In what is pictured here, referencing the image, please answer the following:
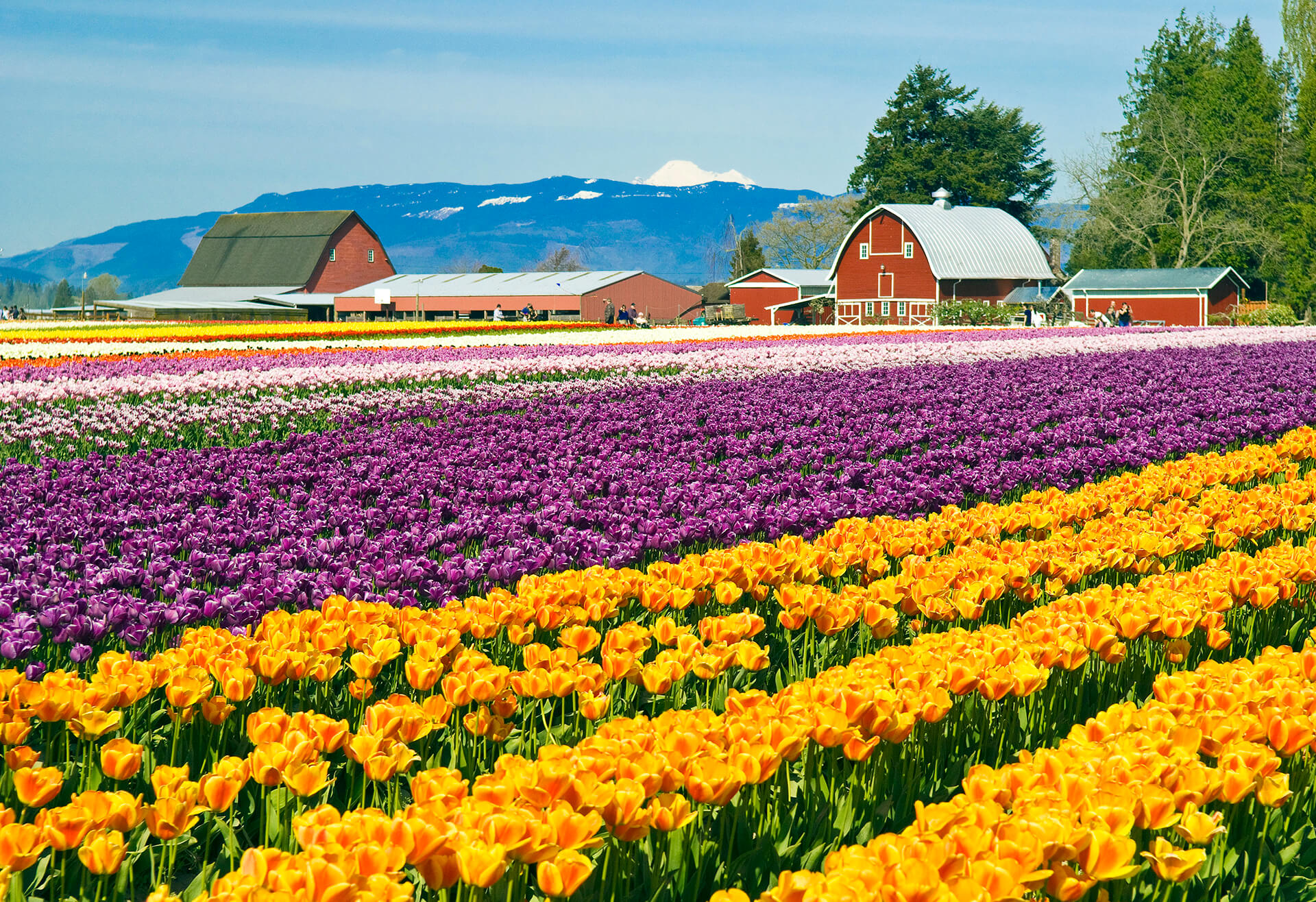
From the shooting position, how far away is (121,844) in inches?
90.9

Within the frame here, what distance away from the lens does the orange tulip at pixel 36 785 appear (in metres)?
2.54

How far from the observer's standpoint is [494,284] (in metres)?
82.5

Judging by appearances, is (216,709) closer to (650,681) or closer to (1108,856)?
(650,681)

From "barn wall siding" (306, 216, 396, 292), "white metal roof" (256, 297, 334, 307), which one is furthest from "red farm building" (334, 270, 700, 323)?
"barn wall siding" (306, 216, 396, 292)

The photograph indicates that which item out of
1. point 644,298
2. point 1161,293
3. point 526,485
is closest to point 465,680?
point 526,485

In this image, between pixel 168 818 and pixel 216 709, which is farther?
pixel 216 709

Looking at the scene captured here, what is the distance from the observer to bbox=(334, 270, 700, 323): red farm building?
3029 inches

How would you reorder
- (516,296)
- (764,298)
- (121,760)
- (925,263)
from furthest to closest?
(764,298) < (516,296) < (925,263) < (121,760)

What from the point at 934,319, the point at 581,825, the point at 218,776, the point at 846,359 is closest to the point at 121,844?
the point at 218,776

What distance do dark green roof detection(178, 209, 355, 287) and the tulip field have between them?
92219 mm

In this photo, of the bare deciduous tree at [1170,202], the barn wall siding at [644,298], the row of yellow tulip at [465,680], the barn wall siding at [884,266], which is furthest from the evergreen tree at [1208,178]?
the row of yellow tulip at [465,680]

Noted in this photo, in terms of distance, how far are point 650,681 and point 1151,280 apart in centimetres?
6333

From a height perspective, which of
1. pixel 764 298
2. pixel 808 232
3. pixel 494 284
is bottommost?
pixel 764 298

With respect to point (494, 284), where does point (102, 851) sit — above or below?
below
